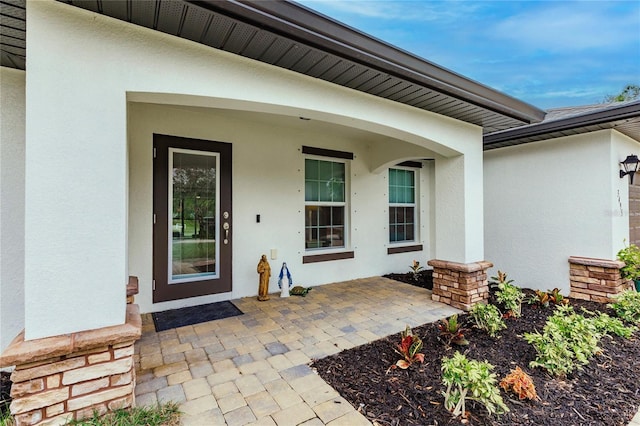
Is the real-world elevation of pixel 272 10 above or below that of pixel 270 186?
above

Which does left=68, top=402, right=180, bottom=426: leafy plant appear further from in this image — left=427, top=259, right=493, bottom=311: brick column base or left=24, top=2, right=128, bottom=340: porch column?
left=427, top=259, right=493, bottom=311: brick column base

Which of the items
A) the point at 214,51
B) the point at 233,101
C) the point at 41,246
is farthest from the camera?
the point at 233,101

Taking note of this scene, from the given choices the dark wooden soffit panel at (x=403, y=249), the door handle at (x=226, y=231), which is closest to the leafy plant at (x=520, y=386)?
the door handle at (x=226, y=231)

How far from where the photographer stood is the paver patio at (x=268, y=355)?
1.98 meters

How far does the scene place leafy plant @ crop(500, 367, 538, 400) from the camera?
2.12m

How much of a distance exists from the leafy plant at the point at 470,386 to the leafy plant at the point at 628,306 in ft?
10.3

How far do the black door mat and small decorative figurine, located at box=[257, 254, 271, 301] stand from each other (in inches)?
17.4

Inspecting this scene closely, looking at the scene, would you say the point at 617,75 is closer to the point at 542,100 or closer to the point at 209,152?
the point at 542,100

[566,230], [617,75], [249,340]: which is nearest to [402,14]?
[566,230]

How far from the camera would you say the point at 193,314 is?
3.74 metres

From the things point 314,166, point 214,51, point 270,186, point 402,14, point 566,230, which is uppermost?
point 402,14

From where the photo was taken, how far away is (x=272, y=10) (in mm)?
1939

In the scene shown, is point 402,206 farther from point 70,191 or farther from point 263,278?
point 70,191

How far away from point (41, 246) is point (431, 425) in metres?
2.69
